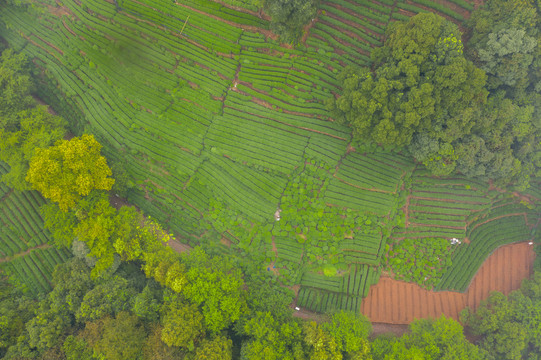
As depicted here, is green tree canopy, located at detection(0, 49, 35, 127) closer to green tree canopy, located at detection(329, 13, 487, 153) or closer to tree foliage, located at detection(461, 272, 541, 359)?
green tree canopy, located at detection(329, 13, 487, 153)

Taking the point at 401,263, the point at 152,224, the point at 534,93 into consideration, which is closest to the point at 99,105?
the point at 152,224

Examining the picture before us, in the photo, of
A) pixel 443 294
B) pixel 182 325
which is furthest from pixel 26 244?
pixel 443 294

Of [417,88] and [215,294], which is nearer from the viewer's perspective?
[417,88]

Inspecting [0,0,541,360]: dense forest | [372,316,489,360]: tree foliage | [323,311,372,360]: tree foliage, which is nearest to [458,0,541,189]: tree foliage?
[0,0,541,360]: dense forest

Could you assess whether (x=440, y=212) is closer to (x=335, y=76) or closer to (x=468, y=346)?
(x=468, y=346)

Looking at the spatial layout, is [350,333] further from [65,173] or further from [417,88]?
[65,173]

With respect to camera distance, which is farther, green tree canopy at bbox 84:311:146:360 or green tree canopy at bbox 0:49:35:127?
green tree canopy at bbox 0:49:35:127
